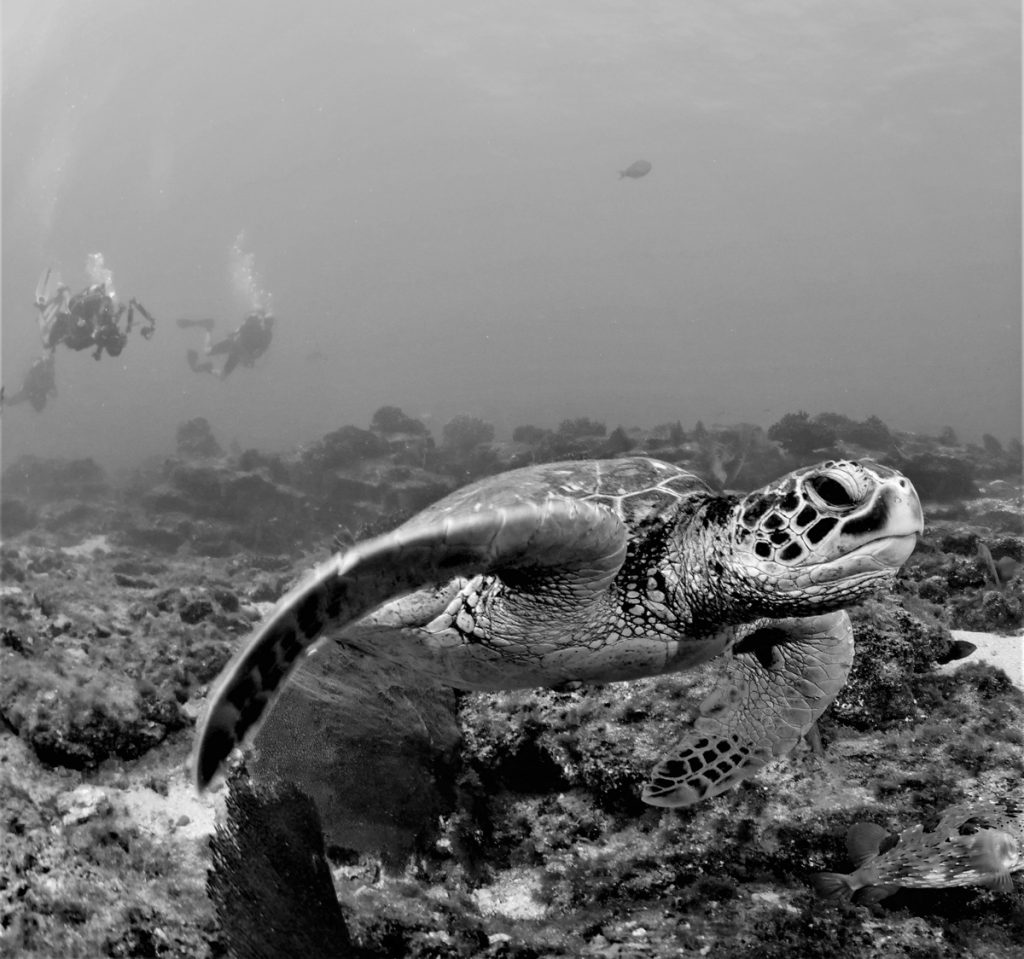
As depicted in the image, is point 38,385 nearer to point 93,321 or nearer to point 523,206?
point 93,321

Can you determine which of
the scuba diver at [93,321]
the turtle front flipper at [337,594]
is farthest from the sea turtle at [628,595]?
the scuba diver at [93,321]

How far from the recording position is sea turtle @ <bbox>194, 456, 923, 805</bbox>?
4.25ft

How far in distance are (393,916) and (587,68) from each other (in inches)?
2320

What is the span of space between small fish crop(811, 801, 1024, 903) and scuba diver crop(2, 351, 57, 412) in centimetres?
1787

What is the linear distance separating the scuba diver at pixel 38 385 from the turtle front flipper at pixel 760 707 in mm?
17258

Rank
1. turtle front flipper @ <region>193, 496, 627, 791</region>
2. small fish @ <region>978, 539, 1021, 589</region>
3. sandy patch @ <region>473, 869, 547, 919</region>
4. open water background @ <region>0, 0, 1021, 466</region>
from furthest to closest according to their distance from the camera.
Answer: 1. open water background @ <region>0, 0, 1021, 466</region>
2. small fish @ <region>978, 539, 1021, 589</region>
3. sandy patch @ <region>473, 869, 547, 919</region>
4. turtle front flipper @ <region>193, 496, 627, 791</region>

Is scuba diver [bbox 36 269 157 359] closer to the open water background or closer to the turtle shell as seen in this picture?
the turtle shell

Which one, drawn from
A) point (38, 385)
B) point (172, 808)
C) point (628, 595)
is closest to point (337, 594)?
point (628, 595)

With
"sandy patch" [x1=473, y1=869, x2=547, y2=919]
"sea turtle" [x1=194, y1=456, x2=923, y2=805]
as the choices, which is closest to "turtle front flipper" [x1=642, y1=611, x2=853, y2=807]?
"sea turtle" [x1=194, y1=456, x2=923, y2=805]

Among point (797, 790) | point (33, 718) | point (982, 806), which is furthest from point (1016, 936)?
point (33, 718)

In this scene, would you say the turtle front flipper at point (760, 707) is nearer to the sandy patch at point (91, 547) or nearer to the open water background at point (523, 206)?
the sandy patch at point (91, 547)

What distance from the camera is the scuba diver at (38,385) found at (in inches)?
575

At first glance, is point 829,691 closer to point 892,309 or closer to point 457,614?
point 457,614

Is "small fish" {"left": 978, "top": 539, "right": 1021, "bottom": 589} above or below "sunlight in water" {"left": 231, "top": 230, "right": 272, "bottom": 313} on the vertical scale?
below
